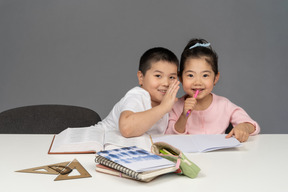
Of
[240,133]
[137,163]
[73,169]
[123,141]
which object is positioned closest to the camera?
[137,163]

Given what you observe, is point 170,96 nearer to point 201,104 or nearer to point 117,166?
point 201,104

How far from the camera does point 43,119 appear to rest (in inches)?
104

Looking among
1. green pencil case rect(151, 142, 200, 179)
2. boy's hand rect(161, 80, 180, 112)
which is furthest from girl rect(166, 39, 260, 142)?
green pencil case rect(151, 142, 200, 179)

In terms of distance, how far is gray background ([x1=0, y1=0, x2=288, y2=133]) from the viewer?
388 cm

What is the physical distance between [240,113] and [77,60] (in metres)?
1.92

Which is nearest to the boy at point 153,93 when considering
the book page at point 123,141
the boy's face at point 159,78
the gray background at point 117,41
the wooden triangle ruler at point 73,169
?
the boy's face at point 159,78

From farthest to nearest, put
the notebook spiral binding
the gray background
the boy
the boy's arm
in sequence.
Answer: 1. the gray background
2. the boy
3. the boy's arm
4. the notebook spiral binding

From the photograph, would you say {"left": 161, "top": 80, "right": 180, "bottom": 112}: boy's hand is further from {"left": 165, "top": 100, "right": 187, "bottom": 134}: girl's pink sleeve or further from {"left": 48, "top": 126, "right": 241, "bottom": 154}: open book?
{"left": 165, "top": 100, "right": 187, "bottom": 134}: girl's pink sleeve

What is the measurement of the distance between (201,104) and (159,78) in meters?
0.34

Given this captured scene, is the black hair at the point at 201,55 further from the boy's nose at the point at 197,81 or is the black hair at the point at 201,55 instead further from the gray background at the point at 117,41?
the gray background at the point at 117,41

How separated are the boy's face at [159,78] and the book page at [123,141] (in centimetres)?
40

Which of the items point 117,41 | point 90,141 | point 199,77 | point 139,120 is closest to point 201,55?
point 199,77

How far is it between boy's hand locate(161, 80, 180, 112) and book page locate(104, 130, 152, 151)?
0.20 metres

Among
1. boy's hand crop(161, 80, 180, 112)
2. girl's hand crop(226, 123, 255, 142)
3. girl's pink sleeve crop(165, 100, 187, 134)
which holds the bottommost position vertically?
girl's pink sleeve crop(165, 100, 187, 134)
